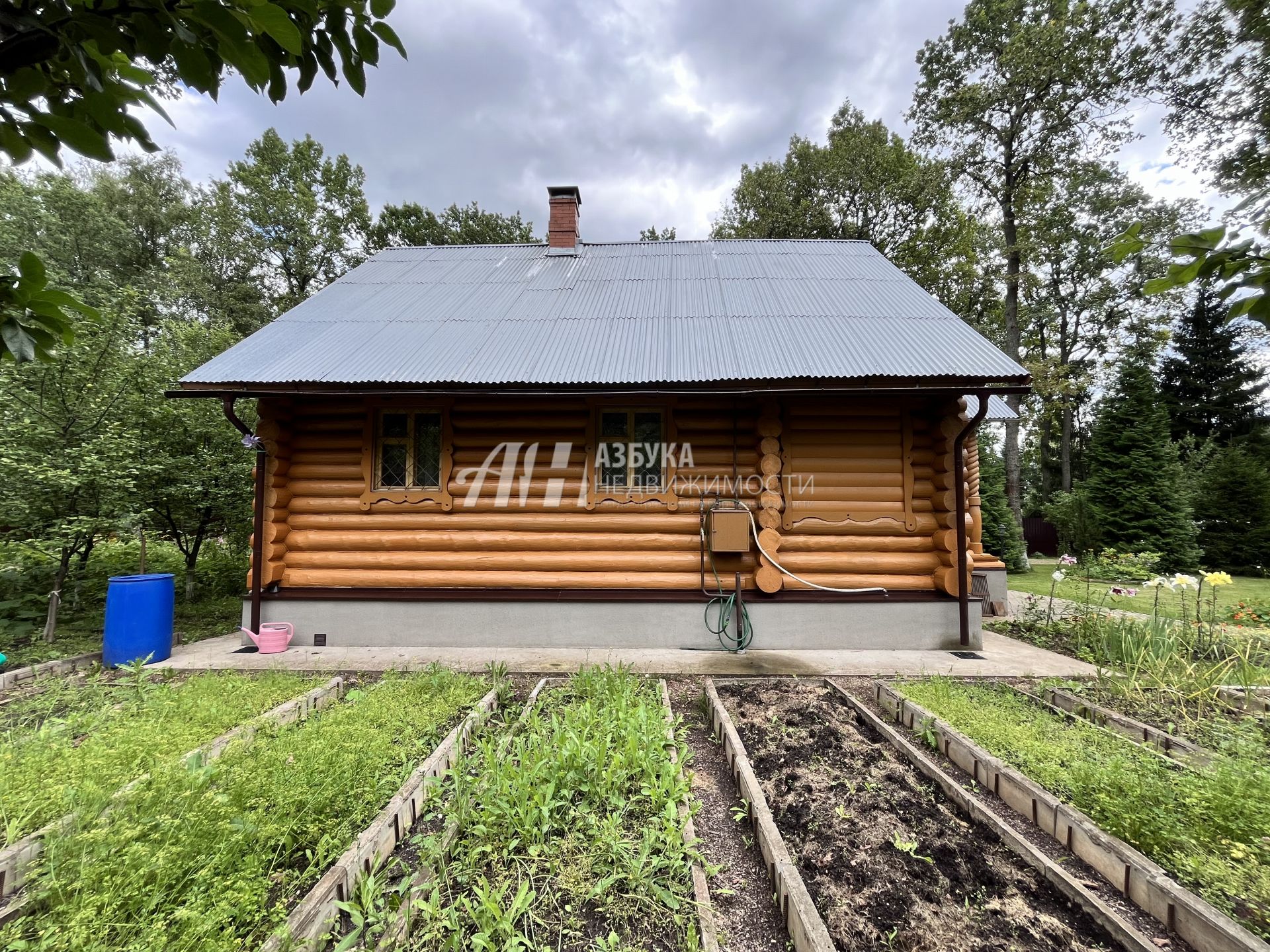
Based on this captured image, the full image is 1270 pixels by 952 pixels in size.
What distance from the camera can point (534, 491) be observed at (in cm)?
596

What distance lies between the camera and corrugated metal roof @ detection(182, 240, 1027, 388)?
540 cm

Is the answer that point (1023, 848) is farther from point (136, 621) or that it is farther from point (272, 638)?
point (136, 621)

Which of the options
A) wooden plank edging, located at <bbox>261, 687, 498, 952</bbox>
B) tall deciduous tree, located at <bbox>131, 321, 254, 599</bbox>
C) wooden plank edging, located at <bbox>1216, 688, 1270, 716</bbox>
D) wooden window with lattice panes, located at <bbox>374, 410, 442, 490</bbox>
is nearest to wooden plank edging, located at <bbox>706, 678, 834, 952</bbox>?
wooden plank edging, located at <bbox>261, 687, 498, 952</bbox>

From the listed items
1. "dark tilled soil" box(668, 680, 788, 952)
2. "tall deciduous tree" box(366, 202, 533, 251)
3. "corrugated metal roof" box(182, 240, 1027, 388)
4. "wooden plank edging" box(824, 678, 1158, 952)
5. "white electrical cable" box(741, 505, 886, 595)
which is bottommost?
"dark tilled soil" box(668, 680, 788, 952)

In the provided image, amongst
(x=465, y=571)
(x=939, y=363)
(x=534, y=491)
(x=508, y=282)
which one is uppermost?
(x=508, y=282)

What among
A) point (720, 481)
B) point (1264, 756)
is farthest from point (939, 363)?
point (1264, 756)

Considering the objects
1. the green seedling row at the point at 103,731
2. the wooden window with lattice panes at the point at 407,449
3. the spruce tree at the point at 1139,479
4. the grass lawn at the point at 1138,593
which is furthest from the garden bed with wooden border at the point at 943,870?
the spruce tree at the point at 1139,479

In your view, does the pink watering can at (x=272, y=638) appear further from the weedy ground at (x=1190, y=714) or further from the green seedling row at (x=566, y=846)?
the weedy ground at (x=1190, y=714)

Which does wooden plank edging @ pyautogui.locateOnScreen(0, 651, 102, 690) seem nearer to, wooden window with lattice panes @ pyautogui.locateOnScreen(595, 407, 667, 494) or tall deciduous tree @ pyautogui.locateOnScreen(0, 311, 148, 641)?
tall deciduous tree @ pyautogui.locateOnScreen(0, 311, 148, 641)

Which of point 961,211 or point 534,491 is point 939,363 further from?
point 961,211

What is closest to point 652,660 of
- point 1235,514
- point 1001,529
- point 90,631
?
point 90,631

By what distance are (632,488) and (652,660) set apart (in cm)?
194

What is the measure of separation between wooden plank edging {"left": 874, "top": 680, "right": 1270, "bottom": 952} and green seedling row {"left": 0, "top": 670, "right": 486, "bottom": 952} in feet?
10.9

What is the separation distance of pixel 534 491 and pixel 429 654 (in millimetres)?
2105
